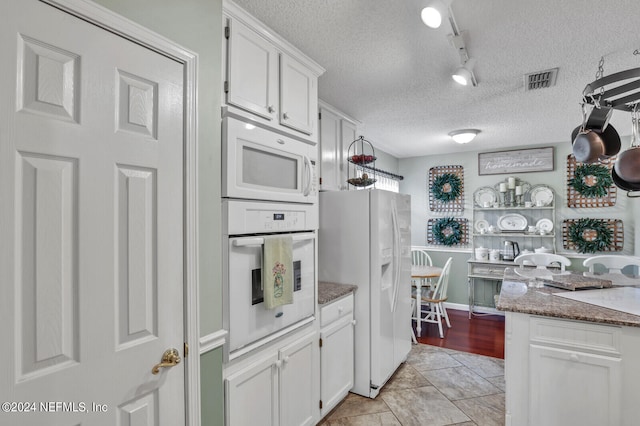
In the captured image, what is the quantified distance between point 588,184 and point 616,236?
2.52ft

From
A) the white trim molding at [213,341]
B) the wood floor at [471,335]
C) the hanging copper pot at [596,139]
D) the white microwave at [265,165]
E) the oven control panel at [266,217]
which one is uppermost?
the hanging copper pot at [596,139]

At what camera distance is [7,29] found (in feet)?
Result: 2.70

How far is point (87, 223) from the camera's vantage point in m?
0.97

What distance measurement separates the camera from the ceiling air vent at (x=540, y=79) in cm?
235

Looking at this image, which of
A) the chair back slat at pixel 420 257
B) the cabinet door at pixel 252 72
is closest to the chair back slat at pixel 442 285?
the chair back slat at pixel 420 257

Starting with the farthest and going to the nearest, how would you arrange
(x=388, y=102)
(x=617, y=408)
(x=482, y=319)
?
1. (x=482, y=319)
2. (x=388, y=102)
3. (x=617, y=408)

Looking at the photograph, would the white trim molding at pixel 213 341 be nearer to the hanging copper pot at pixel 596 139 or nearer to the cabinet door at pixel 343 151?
the cabinet door at pixel 343 151

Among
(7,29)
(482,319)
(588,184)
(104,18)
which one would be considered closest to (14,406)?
(7,29)

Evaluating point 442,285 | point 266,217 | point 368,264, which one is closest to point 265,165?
point 266,217

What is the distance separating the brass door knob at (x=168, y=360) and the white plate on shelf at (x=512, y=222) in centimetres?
499

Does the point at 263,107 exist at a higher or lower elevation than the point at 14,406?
higher

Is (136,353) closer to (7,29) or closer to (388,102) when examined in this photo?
(7,29)

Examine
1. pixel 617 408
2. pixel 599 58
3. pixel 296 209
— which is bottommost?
pixel 617 408

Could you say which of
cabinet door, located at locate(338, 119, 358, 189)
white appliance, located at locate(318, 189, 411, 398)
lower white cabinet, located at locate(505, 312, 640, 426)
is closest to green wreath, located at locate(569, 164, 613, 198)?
white appliance, located at locate(318, 189, 411, 398)
